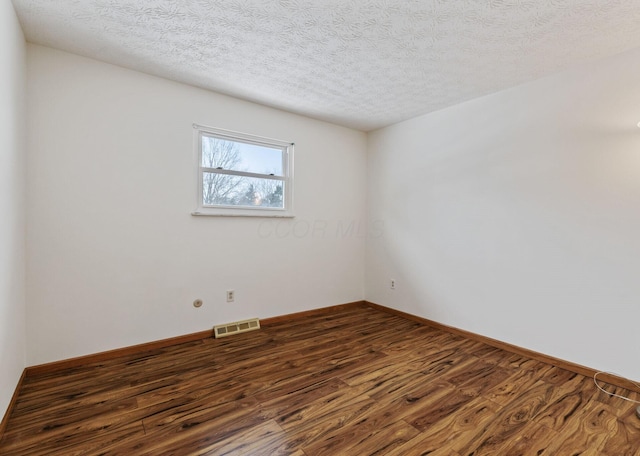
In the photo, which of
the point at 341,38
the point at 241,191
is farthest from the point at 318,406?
the point at 341,38

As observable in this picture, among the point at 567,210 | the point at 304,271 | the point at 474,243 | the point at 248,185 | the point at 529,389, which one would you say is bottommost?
the point at 529,389

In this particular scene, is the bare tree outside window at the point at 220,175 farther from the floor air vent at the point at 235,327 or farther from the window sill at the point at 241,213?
the floor air vent at the point at 235,327

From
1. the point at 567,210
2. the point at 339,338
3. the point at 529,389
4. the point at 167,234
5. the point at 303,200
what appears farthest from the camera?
the point at 303,200

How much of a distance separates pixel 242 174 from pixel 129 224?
1.20 m

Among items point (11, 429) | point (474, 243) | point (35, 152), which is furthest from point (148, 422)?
point (474, 243)

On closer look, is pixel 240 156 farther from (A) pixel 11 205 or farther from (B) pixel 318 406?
(B) pixel 318 406

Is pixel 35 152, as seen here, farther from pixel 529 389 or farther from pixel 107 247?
pixel 529 389

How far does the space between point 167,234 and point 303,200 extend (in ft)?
5.26

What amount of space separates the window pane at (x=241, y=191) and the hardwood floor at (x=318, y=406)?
1.48m

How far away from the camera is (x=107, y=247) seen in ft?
8.20

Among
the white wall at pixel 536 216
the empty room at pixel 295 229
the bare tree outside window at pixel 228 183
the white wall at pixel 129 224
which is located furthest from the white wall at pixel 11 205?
the white wall at pixel 536 216

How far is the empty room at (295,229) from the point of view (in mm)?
1755

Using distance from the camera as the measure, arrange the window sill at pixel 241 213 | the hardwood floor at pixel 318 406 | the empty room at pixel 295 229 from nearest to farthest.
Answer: the hardwood floor at pixel 318 406 → the empty room at pixel 295 229 → the window sill at pixel 241 213

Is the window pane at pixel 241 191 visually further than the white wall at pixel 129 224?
Yes
